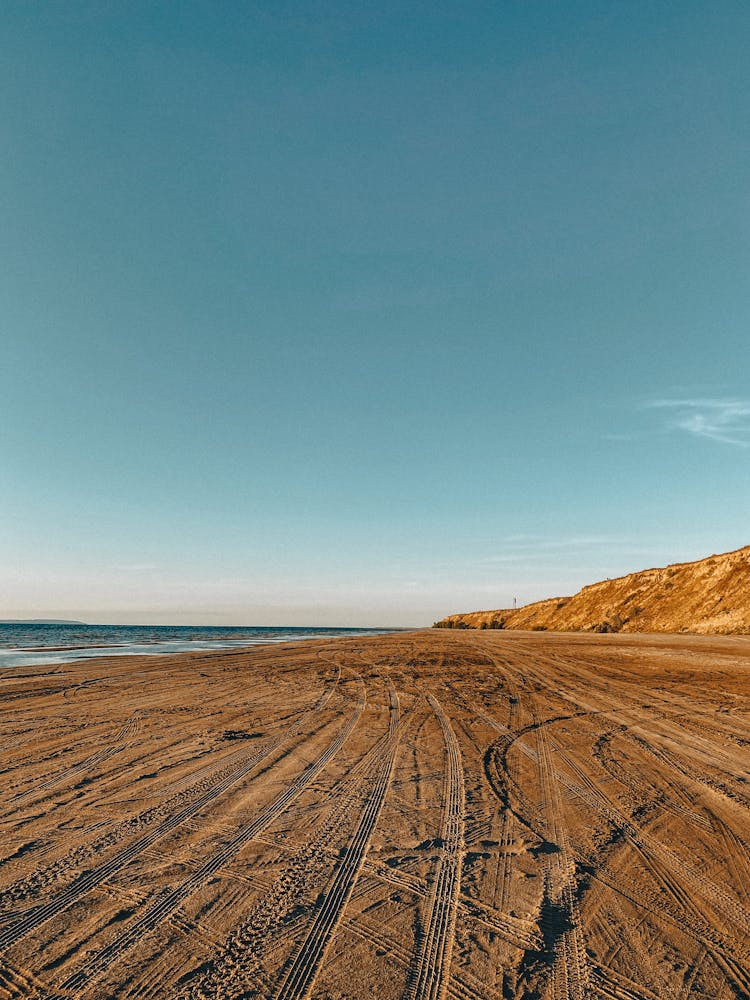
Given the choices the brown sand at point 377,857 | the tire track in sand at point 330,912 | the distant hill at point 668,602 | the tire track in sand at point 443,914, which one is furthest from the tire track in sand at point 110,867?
the distant hill at point 668,602

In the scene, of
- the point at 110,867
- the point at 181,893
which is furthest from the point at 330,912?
the point at 110,867

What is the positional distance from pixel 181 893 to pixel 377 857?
5.40 ft

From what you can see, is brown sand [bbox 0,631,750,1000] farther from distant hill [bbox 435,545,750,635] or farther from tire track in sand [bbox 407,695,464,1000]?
distant hill [bbox 435,545,750,635]

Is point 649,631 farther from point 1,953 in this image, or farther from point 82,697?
point 1,953

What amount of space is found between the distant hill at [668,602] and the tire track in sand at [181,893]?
38.7 m

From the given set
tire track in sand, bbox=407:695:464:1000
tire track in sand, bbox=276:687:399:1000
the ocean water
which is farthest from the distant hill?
tire track in sand, bbox=276:687:399:1000

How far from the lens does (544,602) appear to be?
74.4 m

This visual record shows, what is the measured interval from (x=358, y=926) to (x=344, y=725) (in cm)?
651

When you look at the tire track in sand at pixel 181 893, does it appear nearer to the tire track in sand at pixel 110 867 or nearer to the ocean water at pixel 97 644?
the tire track in sand at pixel 110 867

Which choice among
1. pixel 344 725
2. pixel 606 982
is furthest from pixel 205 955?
pixel 344 725

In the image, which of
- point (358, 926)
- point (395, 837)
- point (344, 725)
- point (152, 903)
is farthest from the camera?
point (344, 725)

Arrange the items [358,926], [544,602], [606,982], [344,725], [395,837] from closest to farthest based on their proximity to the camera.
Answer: [606,982], [358,926], [395,837], [344,725], [544,602]

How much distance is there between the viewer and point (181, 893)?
395cm

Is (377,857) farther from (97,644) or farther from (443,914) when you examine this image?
(97,644)
